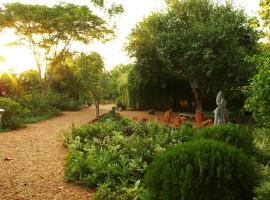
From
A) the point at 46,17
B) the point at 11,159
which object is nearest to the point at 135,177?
the point at 11,159

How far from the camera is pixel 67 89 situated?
1148 inches

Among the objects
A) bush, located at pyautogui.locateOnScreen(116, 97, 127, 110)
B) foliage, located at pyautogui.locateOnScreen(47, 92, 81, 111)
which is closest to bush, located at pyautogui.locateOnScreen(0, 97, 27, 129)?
foliage, located at pyautogui.locateOnScreen(47, 92, 81, 111)

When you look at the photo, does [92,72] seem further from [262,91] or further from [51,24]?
[262,91]

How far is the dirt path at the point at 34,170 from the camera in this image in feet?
18.1

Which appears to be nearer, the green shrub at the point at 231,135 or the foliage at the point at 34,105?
the green shrub at the point at 231,135

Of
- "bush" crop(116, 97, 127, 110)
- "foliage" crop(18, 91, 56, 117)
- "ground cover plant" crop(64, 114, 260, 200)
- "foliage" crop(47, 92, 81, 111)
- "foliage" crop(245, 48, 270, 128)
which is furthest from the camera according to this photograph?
"bush" crop(116, 97, 127, 110)

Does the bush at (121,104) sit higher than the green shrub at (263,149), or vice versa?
the bush at (121,104)

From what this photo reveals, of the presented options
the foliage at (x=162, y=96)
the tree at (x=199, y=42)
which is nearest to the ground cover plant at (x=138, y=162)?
the tree at (x=199, y=42)

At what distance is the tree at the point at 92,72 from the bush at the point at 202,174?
551 inches

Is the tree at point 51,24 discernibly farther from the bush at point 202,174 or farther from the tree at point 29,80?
the bush at point 202,174

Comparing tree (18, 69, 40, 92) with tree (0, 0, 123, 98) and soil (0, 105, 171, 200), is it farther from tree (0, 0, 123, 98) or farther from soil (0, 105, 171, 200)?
soil (0, 105, 171, 200)

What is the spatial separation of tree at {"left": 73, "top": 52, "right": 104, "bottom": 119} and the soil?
6.82 meters

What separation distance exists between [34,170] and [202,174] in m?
4.39

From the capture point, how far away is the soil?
5520 mm
